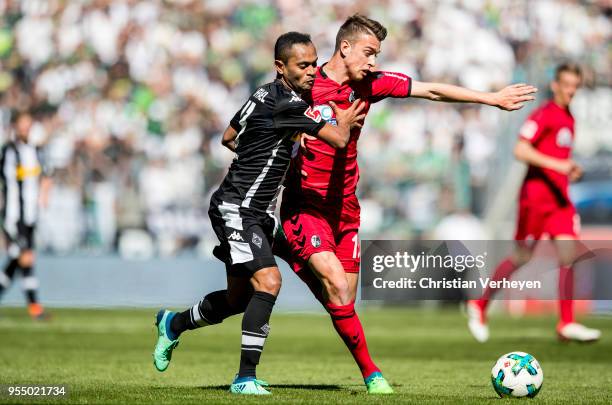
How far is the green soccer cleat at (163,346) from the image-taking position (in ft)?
25.2

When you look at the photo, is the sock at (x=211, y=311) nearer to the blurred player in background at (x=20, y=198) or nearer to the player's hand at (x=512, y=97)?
the player's hand at (x=512, y=97)

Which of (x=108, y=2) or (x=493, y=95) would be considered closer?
(x=493, y=95)

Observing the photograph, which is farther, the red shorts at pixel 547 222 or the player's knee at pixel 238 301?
the red shorts at pixel 547 222

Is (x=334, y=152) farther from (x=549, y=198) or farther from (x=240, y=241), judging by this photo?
(x=549, y=198)

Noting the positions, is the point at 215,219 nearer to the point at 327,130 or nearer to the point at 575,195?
the point at 327,130

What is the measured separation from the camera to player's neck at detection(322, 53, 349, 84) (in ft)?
25.0

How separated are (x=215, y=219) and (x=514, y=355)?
84.4 inches

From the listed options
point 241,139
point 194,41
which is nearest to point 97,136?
point 194,41

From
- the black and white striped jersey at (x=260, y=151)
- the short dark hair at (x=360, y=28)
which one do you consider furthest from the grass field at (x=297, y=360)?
the short dark hair at (x=360, y=28)

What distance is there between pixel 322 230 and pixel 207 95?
46.1ft

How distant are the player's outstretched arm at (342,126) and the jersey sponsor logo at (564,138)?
5205 mm

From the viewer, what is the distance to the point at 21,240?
15.8 meters

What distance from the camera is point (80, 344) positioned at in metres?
11.9

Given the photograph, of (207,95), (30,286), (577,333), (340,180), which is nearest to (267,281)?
(340,180)
